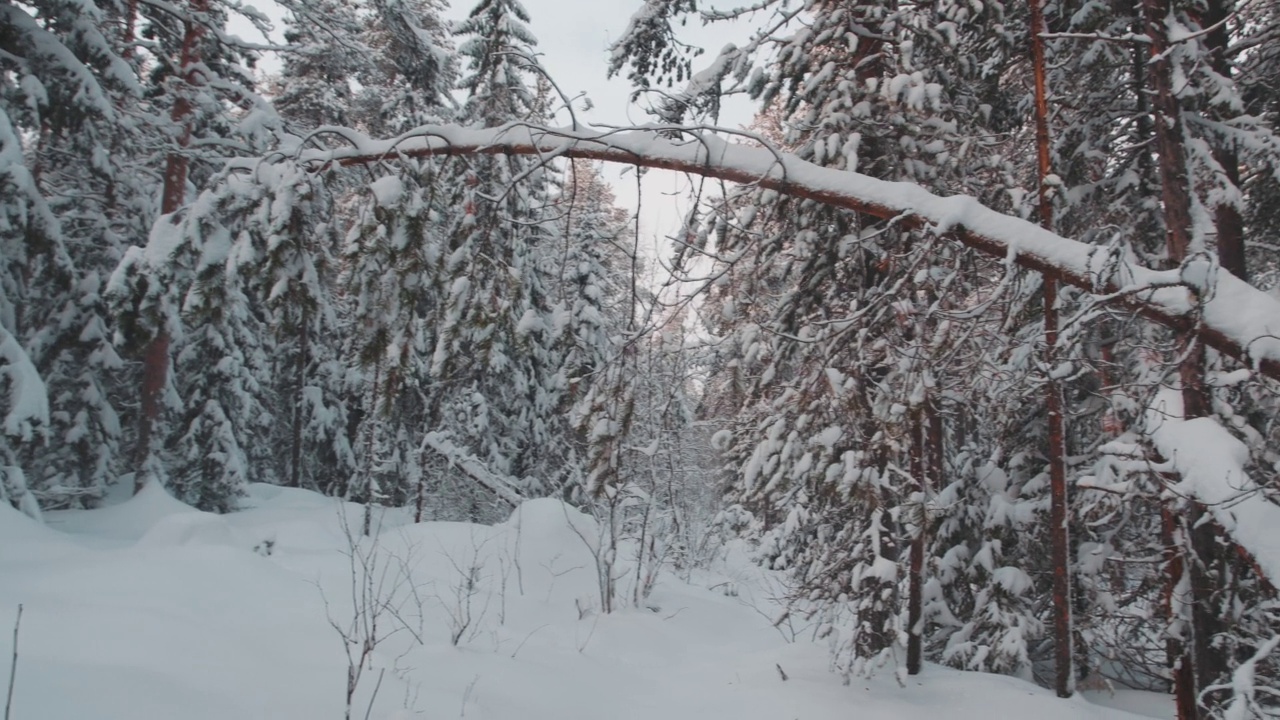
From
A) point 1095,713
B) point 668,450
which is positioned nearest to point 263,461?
point 668,450

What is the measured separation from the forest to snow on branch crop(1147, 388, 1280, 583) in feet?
Answer: 0.05

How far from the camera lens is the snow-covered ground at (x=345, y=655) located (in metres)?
3.64

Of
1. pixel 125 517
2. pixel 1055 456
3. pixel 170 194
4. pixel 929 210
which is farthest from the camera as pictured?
pixel 170 194

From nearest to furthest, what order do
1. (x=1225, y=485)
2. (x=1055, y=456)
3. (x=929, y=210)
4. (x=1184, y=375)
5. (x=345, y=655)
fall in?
(x=1225, y=485) < (x=929, y=210) < (x=1184, y=375) < (x=345, y=655) < (x=1055, y=456)

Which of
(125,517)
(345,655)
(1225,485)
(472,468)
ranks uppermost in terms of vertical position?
(1225,485)

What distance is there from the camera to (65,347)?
11680mm

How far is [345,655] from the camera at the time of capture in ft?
16.0

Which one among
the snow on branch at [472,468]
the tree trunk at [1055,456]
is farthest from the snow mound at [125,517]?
the tree trunk at [1055,456]

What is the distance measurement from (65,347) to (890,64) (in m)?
13.7

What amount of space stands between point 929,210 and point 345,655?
190 inches

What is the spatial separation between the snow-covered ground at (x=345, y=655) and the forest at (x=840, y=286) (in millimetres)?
422

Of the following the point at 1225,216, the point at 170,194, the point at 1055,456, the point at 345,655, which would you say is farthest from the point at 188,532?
the point at 1225,216

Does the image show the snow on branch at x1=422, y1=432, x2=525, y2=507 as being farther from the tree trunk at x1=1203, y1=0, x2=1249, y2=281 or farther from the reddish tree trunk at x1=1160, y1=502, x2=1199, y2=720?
the tree trunk at x1=1203, y1=0, x2=1249, y2=281

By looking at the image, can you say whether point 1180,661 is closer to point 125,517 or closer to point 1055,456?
point 1055,456
